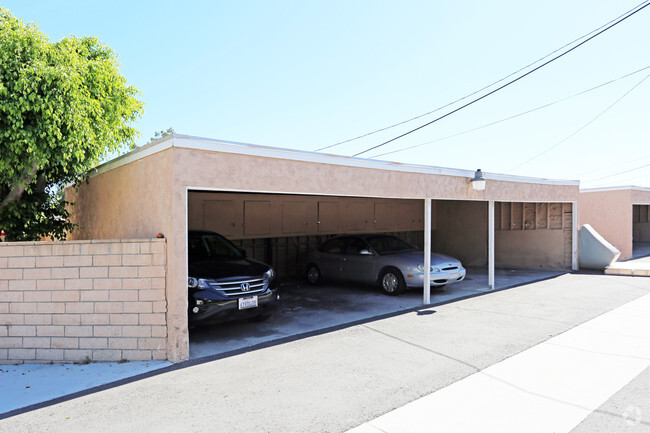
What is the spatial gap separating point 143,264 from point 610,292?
996 centimetres

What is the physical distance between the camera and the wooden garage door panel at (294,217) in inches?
461

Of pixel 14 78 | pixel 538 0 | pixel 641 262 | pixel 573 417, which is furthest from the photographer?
pixel 641 262

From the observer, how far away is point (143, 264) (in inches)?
201

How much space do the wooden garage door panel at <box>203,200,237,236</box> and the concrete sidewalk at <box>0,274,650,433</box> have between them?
16.9ft

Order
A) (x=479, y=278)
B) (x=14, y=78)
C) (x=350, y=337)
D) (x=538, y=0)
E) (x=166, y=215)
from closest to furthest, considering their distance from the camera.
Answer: (x=166, y=215) < (x=14, y=78) < (x=350, y=337) < (x=538, y=0) < (x=479, y=278)

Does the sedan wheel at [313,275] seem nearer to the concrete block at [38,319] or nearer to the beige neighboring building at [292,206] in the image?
the beige neighboring building at [292,206]

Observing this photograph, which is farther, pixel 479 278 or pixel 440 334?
pixel 479 278

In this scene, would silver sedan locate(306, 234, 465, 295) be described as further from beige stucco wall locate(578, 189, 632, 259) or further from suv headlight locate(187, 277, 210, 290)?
beige stucco wall locate(578, 189, 632, 259)

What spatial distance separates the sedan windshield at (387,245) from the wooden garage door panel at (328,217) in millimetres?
2722

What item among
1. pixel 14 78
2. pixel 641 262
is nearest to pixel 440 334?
pixel 14 78

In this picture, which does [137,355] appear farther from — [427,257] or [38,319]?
[427,257]

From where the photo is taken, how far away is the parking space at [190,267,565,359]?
19.7 ft

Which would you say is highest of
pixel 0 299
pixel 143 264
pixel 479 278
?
pixel 143 264

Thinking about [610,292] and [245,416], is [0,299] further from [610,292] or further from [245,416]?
[610,292]
